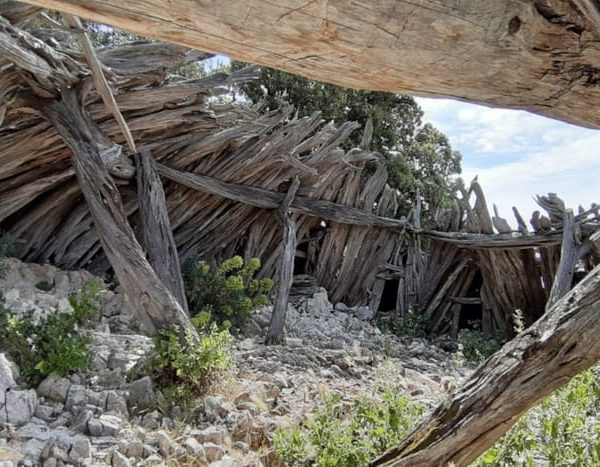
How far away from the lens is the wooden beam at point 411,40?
101 cm

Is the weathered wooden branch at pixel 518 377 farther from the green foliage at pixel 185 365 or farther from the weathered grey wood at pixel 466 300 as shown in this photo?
the weathered grey wood at pixel 466 300

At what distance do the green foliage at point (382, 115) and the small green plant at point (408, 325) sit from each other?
8.90 ft

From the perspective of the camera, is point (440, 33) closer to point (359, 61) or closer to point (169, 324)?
point (359, 61)

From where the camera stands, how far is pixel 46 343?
13.2ft

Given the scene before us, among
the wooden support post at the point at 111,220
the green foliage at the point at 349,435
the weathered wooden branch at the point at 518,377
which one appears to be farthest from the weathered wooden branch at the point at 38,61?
the weathered wooden branch at the point at 518,377

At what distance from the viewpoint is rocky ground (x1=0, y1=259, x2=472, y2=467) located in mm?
3193

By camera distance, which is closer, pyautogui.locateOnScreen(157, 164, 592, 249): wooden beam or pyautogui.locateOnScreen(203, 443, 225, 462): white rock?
pyautogui.locateOnScreen(203, 443, 225, 462): white rock

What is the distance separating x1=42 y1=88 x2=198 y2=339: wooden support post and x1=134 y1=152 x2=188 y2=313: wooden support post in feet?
2.16

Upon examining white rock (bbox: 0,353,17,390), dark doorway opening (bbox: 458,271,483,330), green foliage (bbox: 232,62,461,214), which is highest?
green foliage (bbox: 232,62,461,214)

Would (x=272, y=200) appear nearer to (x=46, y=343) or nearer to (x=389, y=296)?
(x=389, y=296)

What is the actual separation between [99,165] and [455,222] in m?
5.75

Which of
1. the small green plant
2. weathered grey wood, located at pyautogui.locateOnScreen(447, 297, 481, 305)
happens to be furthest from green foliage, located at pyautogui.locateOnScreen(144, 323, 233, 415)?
weathered grey wood, located at pyautogui.locateOnScreen(447, 297, 481, 305)

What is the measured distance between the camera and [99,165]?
4.73m

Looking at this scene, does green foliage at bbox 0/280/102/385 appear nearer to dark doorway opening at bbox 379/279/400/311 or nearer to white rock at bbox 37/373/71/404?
white rock at bbox 37/373/71/404
